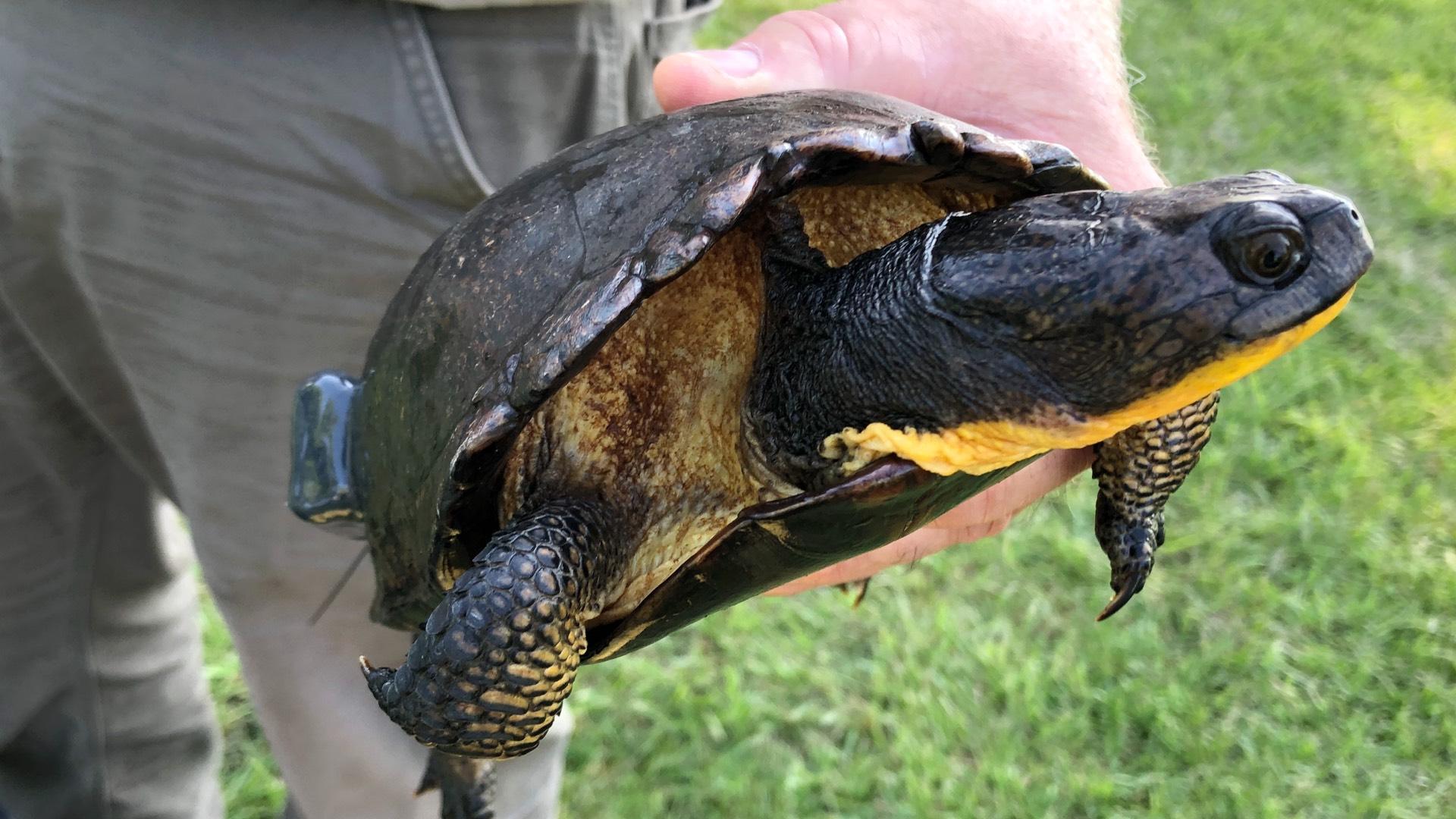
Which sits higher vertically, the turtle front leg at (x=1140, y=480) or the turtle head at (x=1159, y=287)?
the turtle head at (x=1159, y=287)

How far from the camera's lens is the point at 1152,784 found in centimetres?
236

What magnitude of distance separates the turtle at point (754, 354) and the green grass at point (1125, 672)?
1247 mm

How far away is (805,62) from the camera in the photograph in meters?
1.61

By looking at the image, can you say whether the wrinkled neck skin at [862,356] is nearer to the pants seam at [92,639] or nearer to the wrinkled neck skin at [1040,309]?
the wrinkled neck skin at [1040,309]

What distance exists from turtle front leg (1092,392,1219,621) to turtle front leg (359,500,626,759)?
74 centimetres

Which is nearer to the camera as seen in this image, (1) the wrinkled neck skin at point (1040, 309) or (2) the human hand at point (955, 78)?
(1) the wrinkled neck skin at point (1040, 309)

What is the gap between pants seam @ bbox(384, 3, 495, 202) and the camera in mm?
1531

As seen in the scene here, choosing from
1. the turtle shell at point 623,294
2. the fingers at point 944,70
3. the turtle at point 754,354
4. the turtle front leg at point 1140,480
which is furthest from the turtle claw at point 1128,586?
the fingers at point 944,70

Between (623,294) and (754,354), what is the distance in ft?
0.90

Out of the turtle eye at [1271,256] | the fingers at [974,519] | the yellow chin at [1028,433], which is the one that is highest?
the turtle eye at [1271,256]

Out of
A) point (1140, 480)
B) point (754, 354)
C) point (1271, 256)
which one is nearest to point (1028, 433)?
point (1271, 256)

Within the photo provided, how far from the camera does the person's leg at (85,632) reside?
189 centimetres

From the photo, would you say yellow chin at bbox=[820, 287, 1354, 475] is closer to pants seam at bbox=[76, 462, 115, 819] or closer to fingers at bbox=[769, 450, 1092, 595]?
fingers at bbox=[769, 450, 1092, 595]

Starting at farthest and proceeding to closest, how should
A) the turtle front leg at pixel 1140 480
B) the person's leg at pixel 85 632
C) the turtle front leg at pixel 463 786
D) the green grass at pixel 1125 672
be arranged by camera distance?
the green grass at pixel 1125 672
the person's leg at pixel 85 632
the turtle front leg at pixel 463 786
the turtle front leg at pixel 1140 480
